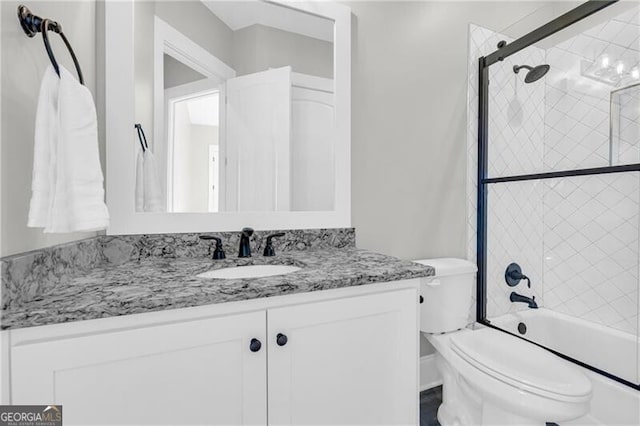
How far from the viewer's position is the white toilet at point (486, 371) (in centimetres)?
108

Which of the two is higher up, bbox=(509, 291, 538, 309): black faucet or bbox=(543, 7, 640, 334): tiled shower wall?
bbox=(543, 7, 640, 334): tiled shower wall

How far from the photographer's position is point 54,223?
719 mm

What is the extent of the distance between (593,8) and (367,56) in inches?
40.9

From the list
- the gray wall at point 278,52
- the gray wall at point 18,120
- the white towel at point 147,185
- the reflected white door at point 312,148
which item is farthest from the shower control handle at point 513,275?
the gray wall at point 18,120

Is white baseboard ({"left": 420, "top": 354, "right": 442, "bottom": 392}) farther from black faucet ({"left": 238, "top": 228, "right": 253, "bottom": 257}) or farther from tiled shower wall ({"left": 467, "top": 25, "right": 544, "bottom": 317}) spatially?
black faucet ({"left": 238, "top": 228, "right": 253, "bottom": 257})

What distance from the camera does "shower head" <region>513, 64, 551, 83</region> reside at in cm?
194

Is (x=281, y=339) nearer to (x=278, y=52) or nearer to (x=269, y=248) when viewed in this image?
(x=269, y=248)

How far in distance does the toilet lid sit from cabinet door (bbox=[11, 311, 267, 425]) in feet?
2.93

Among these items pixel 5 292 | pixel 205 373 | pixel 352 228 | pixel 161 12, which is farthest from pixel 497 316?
pixel 161 12

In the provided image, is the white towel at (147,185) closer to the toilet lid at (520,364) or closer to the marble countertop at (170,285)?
the marble countertop at (170,285)

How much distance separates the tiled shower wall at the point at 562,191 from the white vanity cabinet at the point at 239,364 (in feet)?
3.90

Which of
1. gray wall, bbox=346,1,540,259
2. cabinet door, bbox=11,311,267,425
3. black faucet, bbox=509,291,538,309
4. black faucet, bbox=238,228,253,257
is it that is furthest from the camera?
black faucet, bbox=509,291,538,309

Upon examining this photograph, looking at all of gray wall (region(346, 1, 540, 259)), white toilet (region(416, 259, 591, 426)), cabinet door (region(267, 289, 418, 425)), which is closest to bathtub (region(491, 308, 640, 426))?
white toilet (region(416, 259, 591, 426))

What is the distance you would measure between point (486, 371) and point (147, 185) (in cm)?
152
